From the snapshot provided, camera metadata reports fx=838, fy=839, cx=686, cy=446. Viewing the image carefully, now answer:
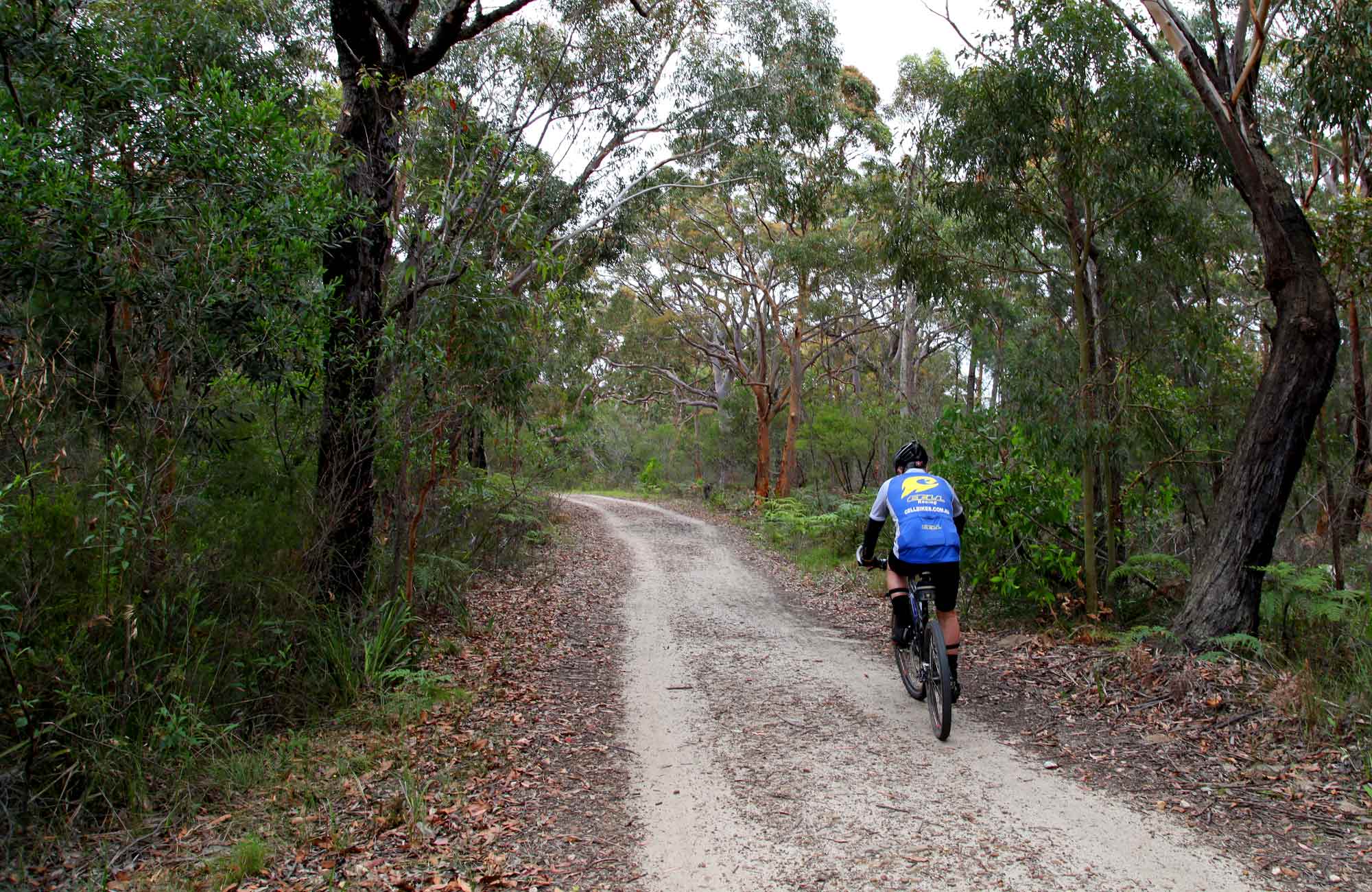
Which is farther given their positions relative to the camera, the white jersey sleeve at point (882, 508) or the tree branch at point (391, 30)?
the tree branch at point (391, 30)

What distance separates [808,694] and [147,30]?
6.29 m

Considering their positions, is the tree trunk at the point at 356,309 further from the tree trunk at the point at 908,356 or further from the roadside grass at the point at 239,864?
the tree trunk at the point at 908,356

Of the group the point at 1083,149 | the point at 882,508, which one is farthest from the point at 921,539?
the point at 1083,149

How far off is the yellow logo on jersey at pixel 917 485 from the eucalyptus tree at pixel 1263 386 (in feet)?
8.18

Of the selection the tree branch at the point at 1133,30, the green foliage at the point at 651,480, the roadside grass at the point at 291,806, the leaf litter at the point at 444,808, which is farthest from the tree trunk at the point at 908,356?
the roadside grass at the point at 291,806

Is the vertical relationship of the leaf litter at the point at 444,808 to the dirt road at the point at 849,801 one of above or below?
below

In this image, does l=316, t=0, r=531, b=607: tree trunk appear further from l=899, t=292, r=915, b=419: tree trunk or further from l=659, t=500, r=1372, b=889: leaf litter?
l=899, t=292, r=915, b=419: tree trunk

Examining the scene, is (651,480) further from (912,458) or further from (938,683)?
(938,683)

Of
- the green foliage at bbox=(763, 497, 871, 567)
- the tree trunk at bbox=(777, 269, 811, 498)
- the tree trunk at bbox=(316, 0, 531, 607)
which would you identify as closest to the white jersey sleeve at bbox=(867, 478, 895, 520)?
the tree trunk at bbox=(316, 0, 531, 607)

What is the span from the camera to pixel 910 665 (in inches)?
230

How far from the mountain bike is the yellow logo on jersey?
535mm

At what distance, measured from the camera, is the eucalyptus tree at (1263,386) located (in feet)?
20.1

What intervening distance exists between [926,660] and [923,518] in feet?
2.97

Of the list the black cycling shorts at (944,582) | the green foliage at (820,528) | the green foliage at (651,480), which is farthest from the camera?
the green foliage at (651,480)
